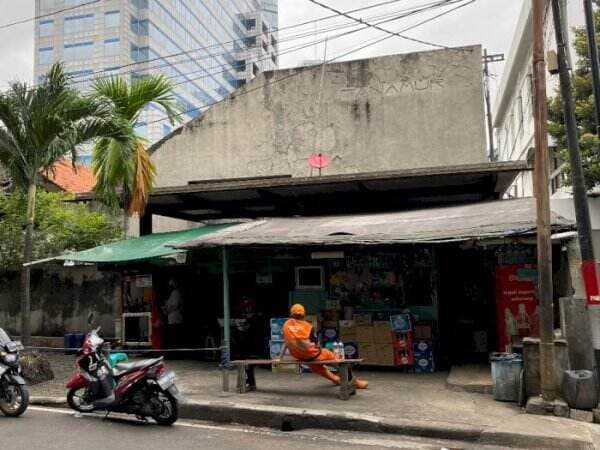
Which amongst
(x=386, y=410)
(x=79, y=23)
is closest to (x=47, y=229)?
(x=386, y=410)

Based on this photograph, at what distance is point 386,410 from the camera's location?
745cm

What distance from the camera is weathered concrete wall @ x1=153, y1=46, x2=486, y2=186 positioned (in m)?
18.0

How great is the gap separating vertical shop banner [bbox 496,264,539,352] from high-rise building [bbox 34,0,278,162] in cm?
→ 5011

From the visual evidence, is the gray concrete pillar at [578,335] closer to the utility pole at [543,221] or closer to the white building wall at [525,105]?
the utility pole at [543,221]

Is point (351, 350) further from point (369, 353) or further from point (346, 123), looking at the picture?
point (346, 123)

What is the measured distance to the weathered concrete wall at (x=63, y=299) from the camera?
47.0ft

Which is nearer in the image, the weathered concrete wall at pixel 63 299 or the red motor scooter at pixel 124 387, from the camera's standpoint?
the red motor scooter at pixel 124 387

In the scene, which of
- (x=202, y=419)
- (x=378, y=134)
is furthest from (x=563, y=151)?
(x=202, y=419)

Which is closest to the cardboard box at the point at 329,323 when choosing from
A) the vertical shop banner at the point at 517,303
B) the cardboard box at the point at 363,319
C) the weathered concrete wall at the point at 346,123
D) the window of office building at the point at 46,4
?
the cardboard box at the point at 363,319

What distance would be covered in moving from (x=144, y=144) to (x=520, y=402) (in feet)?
29.4

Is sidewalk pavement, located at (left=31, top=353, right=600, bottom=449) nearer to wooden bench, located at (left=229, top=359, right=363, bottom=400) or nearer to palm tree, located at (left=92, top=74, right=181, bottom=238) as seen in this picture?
wooden bench, located at (left=229, top=359, right=363, bottom=400)

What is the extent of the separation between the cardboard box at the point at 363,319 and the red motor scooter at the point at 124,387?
14.0ft

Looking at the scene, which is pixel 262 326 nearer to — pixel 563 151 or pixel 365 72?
pixel 563 151

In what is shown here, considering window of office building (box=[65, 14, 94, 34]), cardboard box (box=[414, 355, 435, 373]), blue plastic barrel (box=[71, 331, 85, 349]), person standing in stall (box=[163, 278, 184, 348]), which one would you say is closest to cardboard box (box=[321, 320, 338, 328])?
cardboard box (box=[414, 355, 435, 373])
